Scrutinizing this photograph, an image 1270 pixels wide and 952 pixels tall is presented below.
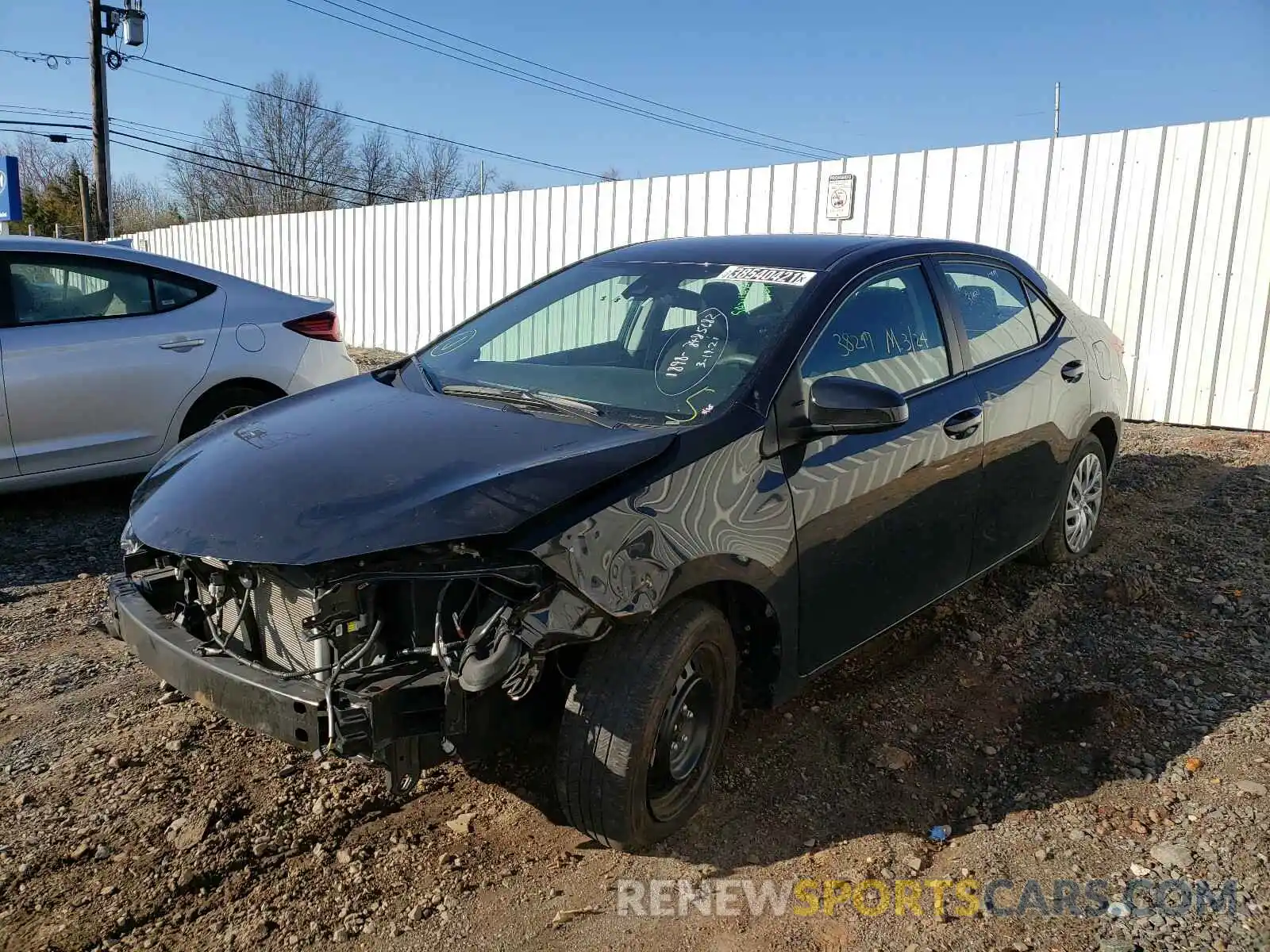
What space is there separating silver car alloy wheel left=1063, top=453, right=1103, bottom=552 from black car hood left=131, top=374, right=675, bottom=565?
2932 millimetres

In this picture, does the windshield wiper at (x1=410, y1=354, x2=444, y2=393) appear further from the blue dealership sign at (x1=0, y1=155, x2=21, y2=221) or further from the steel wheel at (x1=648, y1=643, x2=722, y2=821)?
the blue dealership sign at (x1=0, y1=155, x2=21, y2=221)

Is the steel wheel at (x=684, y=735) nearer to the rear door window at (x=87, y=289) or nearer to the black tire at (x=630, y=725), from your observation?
the black tire at (x=630, y=725)

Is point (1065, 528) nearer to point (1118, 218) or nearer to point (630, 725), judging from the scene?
point (630, 725)

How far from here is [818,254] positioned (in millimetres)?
3549

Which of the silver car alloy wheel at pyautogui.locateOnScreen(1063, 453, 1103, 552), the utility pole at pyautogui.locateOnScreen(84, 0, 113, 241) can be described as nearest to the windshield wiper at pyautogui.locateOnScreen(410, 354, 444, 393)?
the silver car alloy wheel at pyautogui.locateOnScreen(1063, 453, 1103, 552)

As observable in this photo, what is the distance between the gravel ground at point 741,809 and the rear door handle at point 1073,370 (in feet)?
3.65

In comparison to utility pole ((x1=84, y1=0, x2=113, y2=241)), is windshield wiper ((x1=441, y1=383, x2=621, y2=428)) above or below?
below

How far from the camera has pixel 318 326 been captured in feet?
20.6

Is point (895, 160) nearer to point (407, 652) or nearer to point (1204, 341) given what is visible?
point (1204, 341)

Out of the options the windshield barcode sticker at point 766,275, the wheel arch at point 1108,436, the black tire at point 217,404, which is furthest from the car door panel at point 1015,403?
the black tire at point 217,404

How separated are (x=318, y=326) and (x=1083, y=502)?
470 centimetres

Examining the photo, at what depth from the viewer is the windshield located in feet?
10.1

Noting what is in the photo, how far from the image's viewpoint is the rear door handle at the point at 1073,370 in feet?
14.6

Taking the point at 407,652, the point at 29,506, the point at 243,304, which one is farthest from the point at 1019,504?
the point at 29,506
